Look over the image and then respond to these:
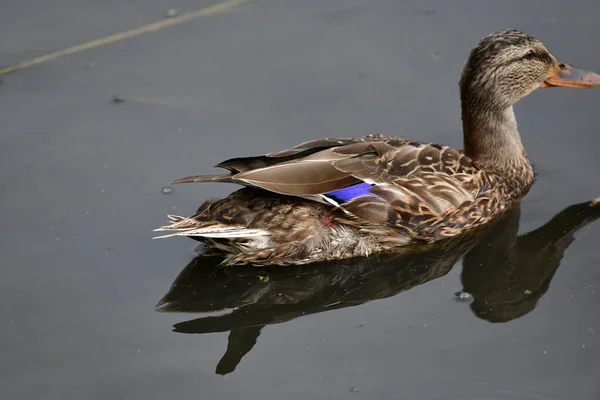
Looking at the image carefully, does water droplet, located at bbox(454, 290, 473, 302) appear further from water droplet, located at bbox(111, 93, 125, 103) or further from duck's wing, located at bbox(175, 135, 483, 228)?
water droplet, located at bbox(111, 93, 125, 103)

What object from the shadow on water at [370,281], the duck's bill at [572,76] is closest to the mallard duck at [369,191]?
the shadow on water at [370,281]

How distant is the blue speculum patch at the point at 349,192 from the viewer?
22.6 feet

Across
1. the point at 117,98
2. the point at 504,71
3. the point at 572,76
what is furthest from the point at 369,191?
the point at 117,98

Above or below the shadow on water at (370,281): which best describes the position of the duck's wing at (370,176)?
above

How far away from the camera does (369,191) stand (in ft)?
23.0

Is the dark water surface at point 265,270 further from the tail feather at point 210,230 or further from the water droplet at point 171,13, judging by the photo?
the tail feather at point 210,230

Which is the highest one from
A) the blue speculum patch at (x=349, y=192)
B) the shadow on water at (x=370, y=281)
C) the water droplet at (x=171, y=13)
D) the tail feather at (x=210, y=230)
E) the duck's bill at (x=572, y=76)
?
the duck's bill at (x=572, y=76)

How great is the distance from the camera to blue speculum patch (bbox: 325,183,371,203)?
689 cm

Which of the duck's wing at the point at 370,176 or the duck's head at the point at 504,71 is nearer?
the duck's wing at the point at 370,176

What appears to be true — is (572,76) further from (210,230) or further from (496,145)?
(210,230)

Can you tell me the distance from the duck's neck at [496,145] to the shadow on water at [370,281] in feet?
1.69

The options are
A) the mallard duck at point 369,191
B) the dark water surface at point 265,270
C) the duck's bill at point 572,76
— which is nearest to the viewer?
the dark water surface at point 265,270

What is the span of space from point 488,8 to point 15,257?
5.03m

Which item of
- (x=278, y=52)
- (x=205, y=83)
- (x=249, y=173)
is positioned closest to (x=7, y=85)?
(x=205, y=83)
